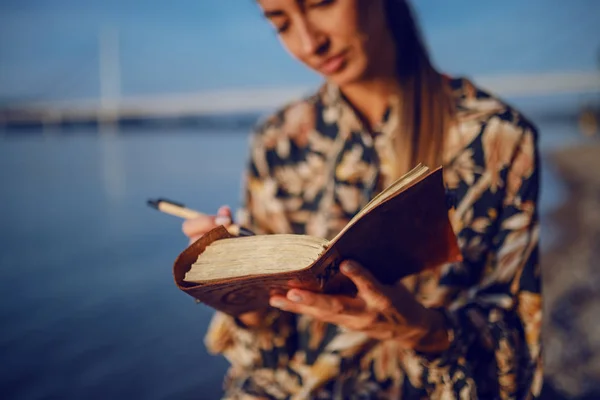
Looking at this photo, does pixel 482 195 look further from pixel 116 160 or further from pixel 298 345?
pixel 116 160

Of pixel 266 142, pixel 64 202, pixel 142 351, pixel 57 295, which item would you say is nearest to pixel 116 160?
pixel 64 202

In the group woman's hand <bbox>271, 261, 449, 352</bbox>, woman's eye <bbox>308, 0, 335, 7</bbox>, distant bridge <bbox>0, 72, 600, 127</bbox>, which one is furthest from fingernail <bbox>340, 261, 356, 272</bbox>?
distant bridge <bbox>0, 72, 600, 127</bbox>

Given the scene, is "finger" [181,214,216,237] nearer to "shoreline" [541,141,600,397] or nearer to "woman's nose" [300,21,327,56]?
"woman's nose" [300,21,327,56]

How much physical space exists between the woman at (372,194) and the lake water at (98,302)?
1.79 meters

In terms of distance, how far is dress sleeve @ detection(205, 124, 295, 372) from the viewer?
3.31 feet

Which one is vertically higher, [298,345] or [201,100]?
[298,345]

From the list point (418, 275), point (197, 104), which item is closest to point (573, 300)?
point (418, 275)

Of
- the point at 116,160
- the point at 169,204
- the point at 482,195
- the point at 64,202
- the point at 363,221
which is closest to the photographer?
the point at 363,221

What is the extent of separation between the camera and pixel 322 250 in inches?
22.8

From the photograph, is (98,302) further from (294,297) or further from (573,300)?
(294,297)

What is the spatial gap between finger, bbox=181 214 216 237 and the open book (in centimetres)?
6

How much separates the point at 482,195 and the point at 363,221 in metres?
0.41

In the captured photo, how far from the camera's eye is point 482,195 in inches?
36.1

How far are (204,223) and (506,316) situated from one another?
0.51 metres
